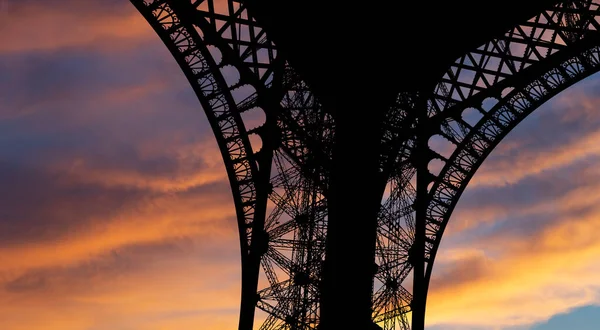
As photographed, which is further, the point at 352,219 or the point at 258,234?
the point at 258,234

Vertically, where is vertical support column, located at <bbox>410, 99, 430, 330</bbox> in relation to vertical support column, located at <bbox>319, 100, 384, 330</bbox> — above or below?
above

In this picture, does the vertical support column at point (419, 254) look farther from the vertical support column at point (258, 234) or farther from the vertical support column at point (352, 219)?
the vertical support column at point (352, 219)

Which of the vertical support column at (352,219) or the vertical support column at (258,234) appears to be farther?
the vertical support column at (258,234)

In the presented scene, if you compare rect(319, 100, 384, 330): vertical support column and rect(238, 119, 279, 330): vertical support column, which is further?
rect(238, 119, 279, 330): vertical support column

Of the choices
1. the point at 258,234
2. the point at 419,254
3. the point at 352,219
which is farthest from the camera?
the point at 419,254

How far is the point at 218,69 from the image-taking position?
28141mm

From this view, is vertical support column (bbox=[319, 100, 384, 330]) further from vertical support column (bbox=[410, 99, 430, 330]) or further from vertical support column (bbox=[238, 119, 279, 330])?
vertical support column (bbox=[410, 99, 430, 330])

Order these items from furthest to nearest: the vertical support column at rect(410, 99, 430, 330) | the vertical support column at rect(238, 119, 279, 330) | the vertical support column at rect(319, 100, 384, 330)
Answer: the vertical support column at rect(410, 99, 430, 330) → the vertical support column at rect(238, 119, 279, 330) → the vertical support column at rect(319, 100, 384, 330)

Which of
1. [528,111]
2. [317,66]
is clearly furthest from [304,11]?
[528,111]

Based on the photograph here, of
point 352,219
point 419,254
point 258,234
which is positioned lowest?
point 352,219

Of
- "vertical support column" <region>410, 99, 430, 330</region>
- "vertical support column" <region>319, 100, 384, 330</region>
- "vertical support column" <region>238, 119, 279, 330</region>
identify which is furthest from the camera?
"vertical support column" <region>410, 99, 430, 330</region>

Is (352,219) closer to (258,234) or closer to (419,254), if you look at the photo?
(258,234)

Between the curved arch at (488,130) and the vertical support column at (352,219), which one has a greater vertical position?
the curved arch at (488,130)

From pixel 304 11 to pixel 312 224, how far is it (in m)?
8.69
